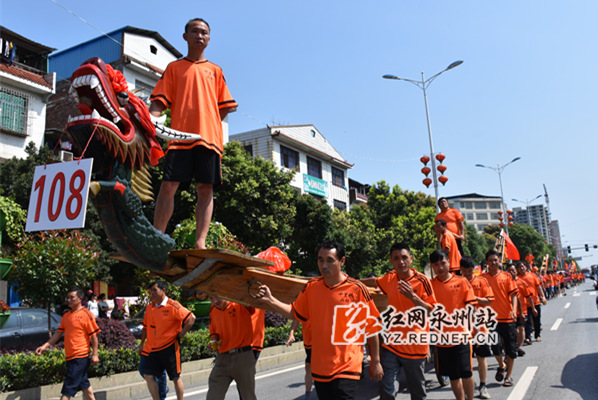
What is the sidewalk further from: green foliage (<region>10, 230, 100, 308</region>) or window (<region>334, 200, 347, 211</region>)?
window (<region>334, 200, 347, 211</region>)

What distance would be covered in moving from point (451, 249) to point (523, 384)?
2.16 m

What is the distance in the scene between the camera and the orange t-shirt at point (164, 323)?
6.11 metres

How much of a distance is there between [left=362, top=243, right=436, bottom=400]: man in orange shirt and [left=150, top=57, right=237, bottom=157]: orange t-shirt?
241 cm

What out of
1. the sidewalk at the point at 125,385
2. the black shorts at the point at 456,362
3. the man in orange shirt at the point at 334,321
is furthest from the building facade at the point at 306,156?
the man in orange shirt at the point at 334,321

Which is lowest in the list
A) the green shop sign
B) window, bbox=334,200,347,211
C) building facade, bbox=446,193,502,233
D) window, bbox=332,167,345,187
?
window, bbox=334,200,347,211

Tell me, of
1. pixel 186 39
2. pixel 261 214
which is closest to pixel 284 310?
pixel 186 39

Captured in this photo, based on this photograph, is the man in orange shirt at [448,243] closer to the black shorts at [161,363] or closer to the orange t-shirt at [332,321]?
the orange t-shirt at [332,321]

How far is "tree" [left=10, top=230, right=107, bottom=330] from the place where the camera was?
32.9 feet

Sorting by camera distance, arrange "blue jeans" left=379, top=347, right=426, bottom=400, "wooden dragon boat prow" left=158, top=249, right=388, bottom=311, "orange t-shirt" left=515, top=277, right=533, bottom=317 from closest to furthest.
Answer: "wooden dragon boat prow" left=158, top=249, right=388, bottom=311, "blue jeans" left=379, top=347, right=426, bottom=400, "orange t-shirt" left=515, top=277, right=533, bottom=317

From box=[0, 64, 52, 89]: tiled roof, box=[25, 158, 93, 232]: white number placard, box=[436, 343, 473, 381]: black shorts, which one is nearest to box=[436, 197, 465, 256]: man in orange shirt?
box=[436, 343, 473, 381]: black shorts

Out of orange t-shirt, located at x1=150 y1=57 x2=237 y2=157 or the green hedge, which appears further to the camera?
the green hedge

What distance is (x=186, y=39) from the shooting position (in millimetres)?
3625

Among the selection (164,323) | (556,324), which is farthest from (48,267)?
(556,324)

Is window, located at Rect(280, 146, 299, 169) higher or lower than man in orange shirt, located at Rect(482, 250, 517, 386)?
higher
